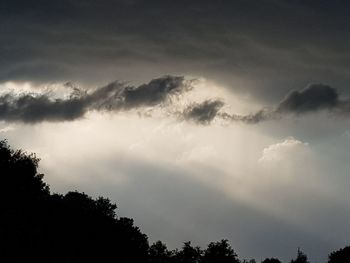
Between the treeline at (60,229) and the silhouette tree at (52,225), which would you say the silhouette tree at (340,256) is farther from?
the silhouette tree at (52,225)

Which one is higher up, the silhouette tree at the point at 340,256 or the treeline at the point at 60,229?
the silhouette tree at the point at 340,256

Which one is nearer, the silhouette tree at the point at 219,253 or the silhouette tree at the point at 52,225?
the silhouette tree at the point at 52,225

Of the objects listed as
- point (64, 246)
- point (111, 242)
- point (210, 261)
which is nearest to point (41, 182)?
point (64, 246)

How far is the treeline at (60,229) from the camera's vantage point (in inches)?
3847

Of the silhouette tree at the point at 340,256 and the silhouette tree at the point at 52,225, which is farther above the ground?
the silhouette tree at the point at 340,256

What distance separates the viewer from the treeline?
9772cm

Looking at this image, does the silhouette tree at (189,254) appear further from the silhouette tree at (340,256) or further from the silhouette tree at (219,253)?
Result: the silhouette tree at (340,256)

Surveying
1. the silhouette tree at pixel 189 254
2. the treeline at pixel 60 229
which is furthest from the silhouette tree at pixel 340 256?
the silhouette tree at pixel 189 254

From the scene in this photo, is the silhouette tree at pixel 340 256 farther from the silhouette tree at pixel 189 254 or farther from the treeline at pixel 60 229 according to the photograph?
the silhouette tree at pixel 189 254

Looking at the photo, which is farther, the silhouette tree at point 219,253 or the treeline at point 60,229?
the silhouette tree at point 219,253

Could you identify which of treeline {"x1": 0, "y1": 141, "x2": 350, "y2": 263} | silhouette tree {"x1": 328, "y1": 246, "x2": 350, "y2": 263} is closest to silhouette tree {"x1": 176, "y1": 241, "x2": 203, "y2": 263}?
treeline {"x1": 0, "y1": 141, "x2": 350, "y2": 263}

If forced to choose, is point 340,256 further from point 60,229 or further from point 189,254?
point 60,229

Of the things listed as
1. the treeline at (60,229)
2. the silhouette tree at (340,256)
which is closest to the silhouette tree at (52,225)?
the treeline at (60,229)

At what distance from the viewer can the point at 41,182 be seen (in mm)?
127375
